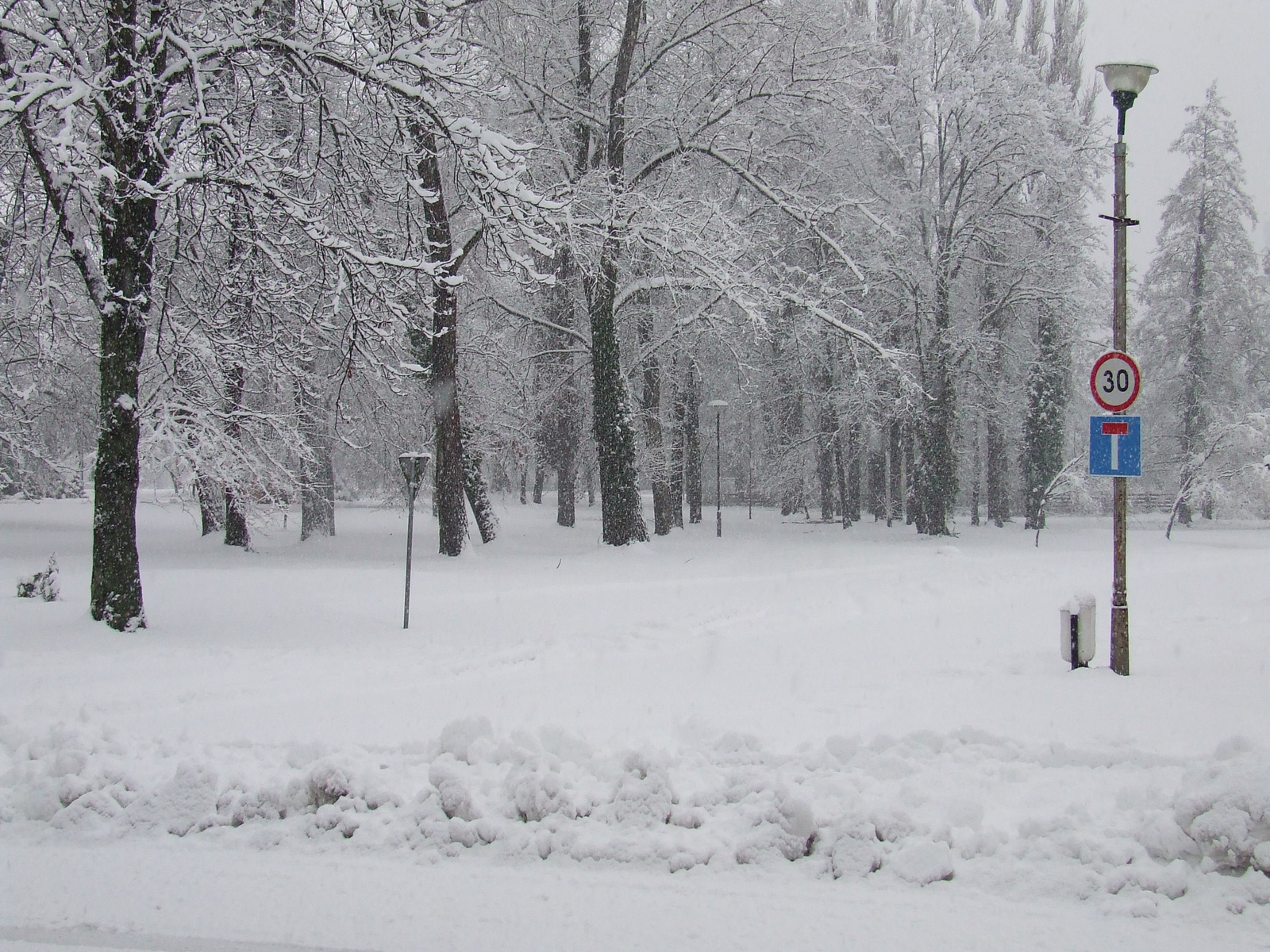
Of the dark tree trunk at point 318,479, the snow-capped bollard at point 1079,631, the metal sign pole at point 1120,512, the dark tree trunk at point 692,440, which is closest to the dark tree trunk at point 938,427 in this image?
the dark tree trunk at point 692,440

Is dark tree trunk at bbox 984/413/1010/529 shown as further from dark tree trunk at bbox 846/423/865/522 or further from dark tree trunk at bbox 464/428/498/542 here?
dark tree trunk at bbox 464/428/498/542

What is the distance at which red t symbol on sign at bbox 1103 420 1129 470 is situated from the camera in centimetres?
827

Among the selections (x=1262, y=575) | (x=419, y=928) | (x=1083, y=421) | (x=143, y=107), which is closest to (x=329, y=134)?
(x=143, y=107)

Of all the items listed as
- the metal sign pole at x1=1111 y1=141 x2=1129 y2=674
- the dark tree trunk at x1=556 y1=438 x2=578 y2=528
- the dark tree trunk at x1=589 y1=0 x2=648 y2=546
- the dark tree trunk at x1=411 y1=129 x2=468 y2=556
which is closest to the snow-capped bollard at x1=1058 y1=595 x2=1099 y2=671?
the metal sign pole at x1=1111 y1=141 x2=1129 y2=674

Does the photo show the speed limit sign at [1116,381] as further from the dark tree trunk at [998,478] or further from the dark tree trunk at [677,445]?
the dark tree trunk at [998,478]

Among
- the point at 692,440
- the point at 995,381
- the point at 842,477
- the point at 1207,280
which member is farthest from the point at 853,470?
the point at 1207,280

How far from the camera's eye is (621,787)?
498cm

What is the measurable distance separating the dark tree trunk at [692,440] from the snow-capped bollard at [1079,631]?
16953 millimetres

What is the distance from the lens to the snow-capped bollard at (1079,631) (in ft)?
28.6

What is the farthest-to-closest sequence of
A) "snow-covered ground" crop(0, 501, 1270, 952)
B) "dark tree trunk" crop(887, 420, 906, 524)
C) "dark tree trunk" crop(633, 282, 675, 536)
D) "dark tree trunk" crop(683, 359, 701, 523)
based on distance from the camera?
"dark tree trunk" crop(887, 420, 906, 524) < "dark tree trunk" crop(683, 359, 701, 523) < "dark tree trunk" crop(633, 282, 675, 536) < "snow-covered ground" crop(0, 501, 1270, 952)

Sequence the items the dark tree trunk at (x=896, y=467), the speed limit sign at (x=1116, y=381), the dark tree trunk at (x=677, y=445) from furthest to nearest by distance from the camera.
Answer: the dark tree trunk at (x=896, y=467) < the dark tree trunk at (x=677, y=445) < the speed limit sign at (x=1116, y=381)

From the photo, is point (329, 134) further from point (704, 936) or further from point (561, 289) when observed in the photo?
point (704, 936)

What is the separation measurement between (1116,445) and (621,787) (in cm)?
580

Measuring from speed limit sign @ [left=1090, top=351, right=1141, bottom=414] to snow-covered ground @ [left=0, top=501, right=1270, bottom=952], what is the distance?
2478 mm
